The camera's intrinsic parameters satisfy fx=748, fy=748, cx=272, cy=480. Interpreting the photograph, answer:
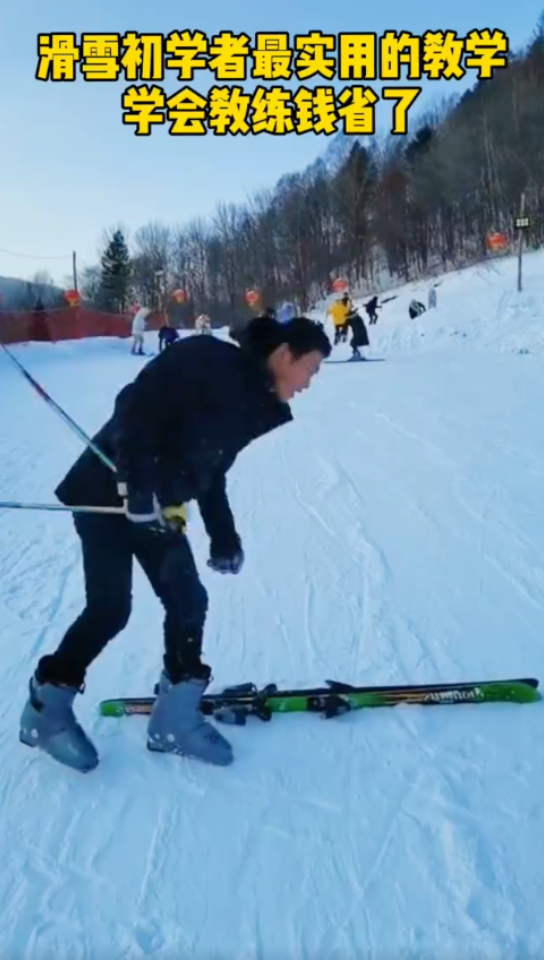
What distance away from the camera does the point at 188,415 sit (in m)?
2.30

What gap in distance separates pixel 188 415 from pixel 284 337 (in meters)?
0.39

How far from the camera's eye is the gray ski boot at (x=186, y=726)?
2.68m

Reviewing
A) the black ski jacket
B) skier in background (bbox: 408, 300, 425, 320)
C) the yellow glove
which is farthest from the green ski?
skier in background (bbox: 408, 300, 425, 320)

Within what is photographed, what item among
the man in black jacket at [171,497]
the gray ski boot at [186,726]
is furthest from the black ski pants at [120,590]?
the gray ski boot at [186,726]

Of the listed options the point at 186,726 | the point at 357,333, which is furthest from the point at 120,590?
the point at 357,333

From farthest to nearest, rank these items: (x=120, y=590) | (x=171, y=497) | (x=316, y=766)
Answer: (x=316, y=766) < (x=120, y=590) < (x=171, y=497)

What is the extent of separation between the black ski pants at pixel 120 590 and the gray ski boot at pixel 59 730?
0.05 m

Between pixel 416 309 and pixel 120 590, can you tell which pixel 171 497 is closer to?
pixel 120 590

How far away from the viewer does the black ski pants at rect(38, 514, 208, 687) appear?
2.52 metres

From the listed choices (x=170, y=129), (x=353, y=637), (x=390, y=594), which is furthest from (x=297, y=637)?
(x=170, y=129)

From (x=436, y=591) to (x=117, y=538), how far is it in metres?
2.25

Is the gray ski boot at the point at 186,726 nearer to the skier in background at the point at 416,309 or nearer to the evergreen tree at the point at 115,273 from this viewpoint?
the skier in background at the point at 416,309

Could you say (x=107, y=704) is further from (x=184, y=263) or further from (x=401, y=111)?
(x=184, y=263)

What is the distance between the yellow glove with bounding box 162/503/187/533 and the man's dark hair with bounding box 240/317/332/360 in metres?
0.56
